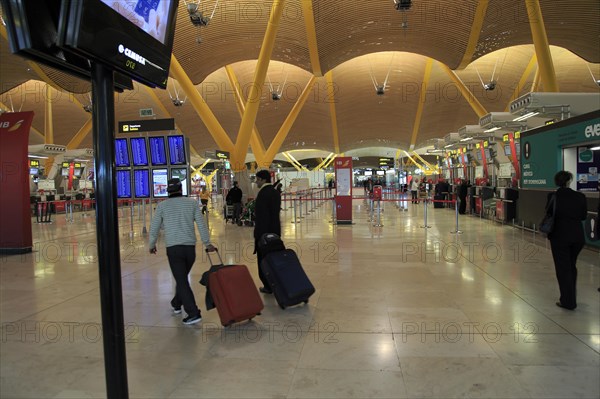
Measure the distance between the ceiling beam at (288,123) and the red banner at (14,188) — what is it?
1853 cm

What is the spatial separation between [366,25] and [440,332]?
1900 centimetres

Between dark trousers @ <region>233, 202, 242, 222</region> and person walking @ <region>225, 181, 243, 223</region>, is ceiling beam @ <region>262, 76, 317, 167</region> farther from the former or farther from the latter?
dark trousers @ <region>233, 202, 242, 222</region>

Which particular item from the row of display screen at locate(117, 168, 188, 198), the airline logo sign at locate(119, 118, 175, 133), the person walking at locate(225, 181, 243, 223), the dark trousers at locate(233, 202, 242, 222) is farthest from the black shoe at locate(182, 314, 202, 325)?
the person walking at locate(225, 181, 243, 223)

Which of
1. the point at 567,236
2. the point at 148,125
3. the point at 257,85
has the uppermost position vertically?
the point at 257,85

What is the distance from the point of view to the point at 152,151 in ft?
37.1

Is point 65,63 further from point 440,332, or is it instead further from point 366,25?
point 366,25

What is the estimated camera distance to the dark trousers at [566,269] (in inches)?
204

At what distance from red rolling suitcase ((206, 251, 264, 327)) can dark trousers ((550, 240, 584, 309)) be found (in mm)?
3761

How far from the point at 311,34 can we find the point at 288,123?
8523 millimetres

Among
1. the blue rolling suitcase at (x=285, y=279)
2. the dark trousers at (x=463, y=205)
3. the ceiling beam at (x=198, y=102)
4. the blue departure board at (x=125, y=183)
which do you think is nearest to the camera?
the blue rolling suitcase at (x=285, y=279)

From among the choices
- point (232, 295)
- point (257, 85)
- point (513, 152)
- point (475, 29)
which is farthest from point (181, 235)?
point (475, 29)

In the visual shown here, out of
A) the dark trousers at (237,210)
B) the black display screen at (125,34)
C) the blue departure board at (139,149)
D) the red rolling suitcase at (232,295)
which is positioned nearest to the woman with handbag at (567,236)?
the red rolling suitcase at (232,295)

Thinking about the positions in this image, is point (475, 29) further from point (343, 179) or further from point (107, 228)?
point (107, 228)

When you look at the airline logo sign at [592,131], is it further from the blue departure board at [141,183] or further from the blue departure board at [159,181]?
the blue departure board at [141,183]
